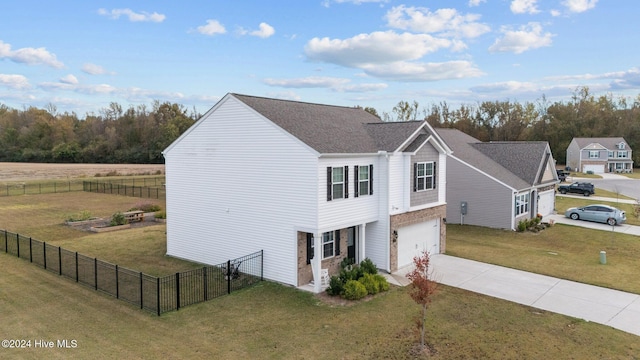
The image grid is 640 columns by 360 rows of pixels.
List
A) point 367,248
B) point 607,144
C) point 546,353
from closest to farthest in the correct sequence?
point 546,353
point 367,248
point 607,144

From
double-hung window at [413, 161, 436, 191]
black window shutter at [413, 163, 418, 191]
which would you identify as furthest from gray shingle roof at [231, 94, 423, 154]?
double-hung window at [413, 161, 436, 191]

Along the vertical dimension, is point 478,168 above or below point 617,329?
above

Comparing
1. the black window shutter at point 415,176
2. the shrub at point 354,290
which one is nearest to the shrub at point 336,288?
the shrub at point 354,290

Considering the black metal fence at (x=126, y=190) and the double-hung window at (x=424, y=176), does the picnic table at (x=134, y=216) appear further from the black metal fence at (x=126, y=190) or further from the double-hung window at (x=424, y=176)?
the double-hung window at (x=424, y=176)

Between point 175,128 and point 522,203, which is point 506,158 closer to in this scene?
point 522,203

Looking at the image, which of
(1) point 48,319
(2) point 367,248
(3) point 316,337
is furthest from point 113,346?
(2) point 367,248

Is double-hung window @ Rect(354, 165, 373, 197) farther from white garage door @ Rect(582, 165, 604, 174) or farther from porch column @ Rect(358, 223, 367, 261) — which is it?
white garage door @ Rect(582, 165, 604, 174)

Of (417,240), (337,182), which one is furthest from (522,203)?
(337,182)

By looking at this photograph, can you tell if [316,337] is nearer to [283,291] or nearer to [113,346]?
[283,291]
